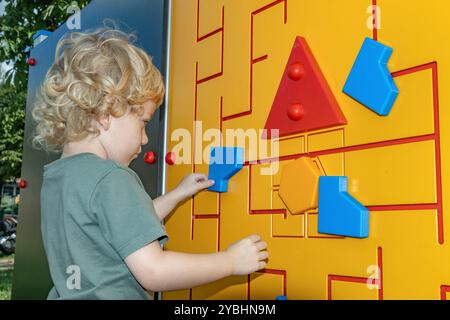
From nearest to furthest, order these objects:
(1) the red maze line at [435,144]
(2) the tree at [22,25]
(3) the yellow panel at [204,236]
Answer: (1) the red maze line at [435,144] < (3) the yellow panel at [204,236] < (2) the tree at [22,25]

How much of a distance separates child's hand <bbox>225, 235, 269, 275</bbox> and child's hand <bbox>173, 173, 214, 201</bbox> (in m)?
0.29

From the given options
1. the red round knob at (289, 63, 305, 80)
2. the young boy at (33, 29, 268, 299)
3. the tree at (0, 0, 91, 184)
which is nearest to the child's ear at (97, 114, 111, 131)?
the young boy at (33, 29, 268, 299)

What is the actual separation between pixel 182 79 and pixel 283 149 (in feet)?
1.62

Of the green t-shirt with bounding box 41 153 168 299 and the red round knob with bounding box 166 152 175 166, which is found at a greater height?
the red round knob with bounding box 166 152 175 166

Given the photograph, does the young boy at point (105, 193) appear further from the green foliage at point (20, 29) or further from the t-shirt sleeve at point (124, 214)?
the green foliage at point (20, 29)

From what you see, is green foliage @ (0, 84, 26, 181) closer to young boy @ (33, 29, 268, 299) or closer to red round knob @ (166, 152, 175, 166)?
red round knob @ (166, 152, 175, 166)

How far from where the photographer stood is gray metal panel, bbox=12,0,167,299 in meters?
1.52

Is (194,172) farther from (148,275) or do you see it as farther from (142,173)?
(148,275)

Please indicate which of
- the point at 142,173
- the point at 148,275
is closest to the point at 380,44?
the point at 148,275

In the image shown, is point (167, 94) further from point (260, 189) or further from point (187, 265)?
point (187, 265)

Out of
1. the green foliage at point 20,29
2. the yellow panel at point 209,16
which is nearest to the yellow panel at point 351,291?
the yellow panel at point 209,16

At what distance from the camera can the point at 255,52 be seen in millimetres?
1205

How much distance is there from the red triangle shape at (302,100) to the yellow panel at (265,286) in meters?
0.32

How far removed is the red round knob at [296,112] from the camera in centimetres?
Result: 104
